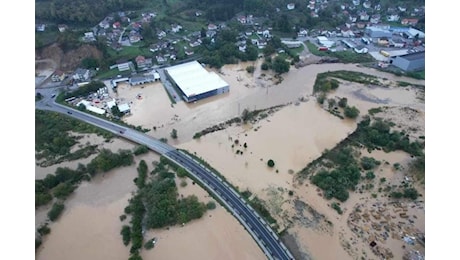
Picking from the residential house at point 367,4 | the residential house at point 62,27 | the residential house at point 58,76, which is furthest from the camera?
the residential house at point 367,4

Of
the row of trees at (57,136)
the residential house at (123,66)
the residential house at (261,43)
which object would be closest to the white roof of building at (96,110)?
the row of trees at (57,136)

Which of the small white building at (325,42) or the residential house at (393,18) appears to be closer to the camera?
the small white building at (325,42)

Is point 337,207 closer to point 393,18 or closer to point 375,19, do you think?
point 375,19

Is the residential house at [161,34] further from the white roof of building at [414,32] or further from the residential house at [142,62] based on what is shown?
the white roof of building at [414,32]

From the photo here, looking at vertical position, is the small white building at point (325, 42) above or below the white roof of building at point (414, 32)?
below

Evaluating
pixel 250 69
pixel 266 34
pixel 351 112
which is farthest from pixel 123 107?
pixel 266 34

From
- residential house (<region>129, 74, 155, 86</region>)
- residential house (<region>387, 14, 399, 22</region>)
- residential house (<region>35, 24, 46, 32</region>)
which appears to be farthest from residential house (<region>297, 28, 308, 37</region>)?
residential house (<region>35, 24, 46, 32</region>)
